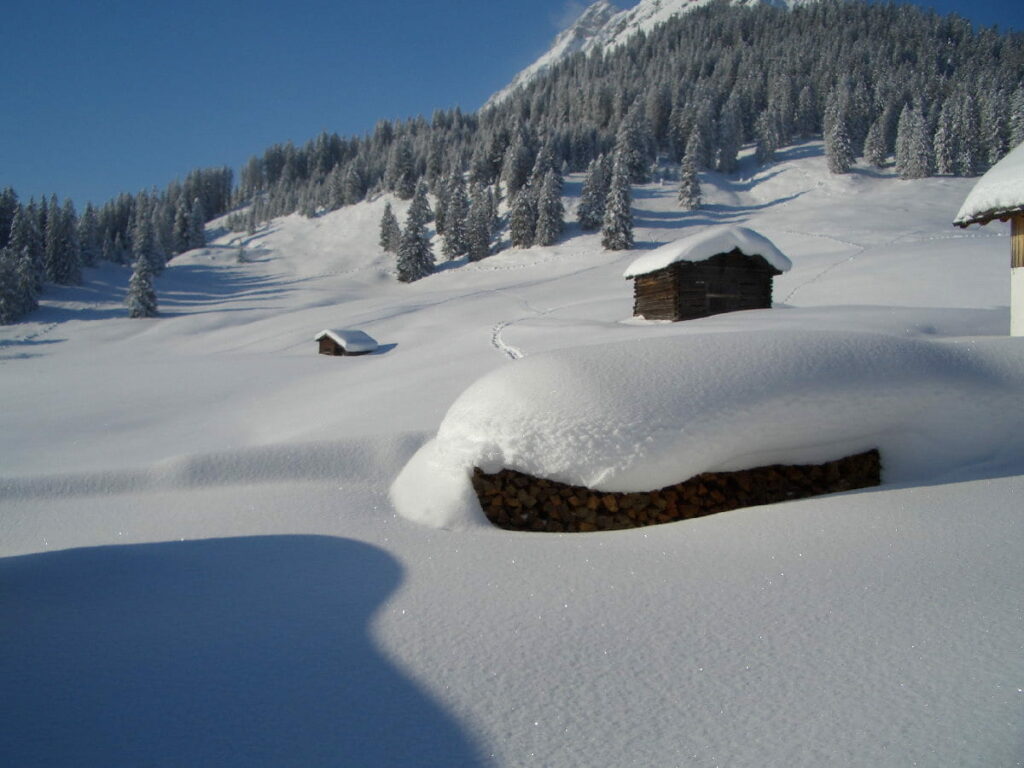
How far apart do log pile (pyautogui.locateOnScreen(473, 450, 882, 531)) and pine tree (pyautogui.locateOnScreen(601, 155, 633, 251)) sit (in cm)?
5267

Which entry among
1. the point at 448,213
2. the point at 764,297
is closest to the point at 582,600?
the point at 764,297

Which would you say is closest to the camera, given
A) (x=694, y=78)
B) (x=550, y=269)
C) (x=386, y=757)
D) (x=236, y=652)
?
(x=386, y=757)

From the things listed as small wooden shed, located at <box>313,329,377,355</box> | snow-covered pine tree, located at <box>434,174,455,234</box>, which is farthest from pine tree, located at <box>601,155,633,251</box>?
small wooden shed, located at <box>313,329,377,355</box>

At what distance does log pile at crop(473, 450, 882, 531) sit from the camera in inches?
230

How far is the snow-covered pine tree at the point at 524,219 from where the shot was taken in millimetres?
62656

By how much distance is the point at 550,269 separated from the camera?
54594 mm

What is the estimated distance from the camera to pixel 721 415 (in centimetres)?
584

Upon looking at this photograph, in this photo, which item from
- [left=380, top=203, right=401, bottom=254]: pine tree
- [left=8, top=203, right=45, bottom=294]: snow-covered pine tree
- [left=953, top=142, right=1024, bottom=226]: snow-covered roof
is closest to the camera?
[left=953, top=142, right=1024, bottom=226]: snow-covered roof

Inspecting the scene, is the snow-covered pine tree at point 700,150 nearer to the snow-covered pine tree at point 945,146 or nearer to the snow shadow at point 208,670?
the snow-covered pine tree at point 945,146

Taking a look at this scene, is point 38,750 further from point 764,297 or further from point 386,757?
point 764,297

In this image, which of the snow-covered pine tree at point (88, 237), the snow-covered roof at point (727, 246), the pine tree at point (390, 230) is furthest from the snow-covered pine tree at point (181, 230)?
the snow-covered roof at point (727, 246)

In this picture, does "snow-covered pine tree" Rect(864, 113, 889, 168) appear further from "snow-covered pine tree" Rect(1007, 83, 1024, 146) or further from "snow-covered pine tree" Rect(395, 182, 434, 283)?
"snow-covered pine tree" Rect(395, 182, 434, 283)

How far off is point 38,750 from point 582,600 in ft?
10.1

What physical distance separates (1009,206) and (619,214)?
47.3m
